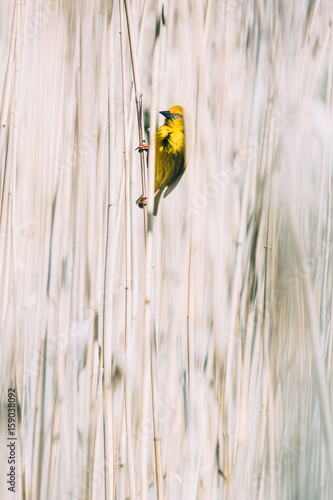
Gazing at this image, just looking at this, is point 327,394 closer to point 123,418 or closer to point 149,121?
point 123,418

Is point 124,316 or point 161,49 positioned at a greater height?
point 161,49

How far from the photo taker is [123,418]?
79 centimetres

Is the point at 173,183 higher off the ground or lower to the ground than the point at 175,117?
lower

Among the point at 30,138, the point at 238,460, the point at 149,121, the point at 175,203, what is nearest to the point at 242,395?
the point at 238,460

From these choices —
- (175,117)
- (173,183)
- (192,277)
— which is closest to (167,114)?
(175,117)

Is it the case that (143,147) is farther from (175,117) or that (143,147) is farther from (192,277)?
(192,277)

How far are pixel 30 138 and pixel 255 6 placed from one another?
0.48 meters

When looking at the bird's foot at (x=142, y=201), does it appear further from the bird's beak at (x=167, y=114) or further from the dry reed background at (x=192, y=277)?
the bird's beak at (x=167, y=114)

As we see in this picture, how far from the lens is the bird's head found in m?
0.79

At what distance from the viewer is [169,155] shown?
31.7 inches

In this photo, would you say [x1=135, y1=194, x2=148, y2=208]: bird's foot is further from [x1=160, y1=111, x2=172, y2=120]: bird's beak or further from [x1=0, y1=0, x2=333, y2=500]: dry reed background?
[x1=160, y1=111, x2=172, y2=120]: bird's beak

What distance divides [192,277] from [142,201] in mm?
161

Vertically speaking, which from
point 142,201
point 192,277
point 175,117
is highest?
point 175,117

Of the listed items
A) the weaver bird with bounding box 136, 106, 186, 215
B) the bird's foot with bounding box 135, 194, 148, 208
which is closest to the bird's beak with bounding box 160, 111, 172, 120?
the weaver bird with bounding box 136, 106, 186, 215
